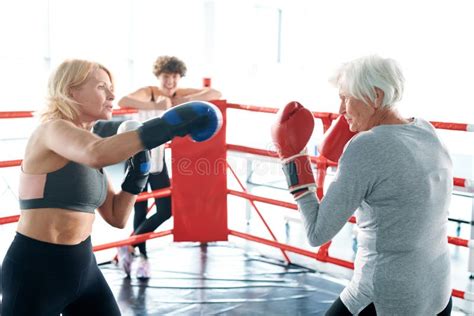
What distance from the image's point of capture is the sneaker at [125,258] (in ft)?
11.1

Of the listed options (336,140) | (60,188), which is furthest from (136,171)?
(336,140)

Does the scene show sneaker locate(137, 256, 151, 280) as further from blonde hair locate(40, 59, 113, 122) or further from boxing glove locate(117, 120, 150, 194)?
blonde hair locate(40, 59, 113, 122)

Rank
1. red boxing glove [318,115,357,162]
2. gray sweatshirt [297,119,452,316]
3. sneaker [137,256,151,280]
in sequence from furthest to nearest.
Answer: sneaker [137,256,151,280], red boxing glove [318,115,357,162], gray sweatshirt [297,119,452,316]

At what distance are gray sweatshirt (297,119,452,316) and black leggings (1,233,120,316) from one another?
0.62 meters

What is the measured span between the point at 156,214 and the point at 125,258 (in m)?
0.29

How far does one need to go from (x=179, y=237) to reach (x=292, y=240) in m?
0.98

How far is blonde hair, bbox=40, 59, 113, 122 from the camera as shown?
1583 millimetres

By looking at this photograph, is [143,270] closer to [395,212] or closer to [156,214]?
[156,214]

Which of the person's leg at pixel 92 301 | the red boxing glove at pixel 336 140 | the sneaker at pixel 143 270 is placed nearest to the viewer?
the person's leg at pixel 92 301

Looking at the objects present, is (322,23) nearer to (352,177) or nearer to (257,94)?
(257,94)

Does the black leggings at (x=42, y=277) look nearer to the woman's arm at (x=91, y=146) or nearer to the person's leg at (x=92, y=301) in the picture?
the person's leg at (x=92, y=301)

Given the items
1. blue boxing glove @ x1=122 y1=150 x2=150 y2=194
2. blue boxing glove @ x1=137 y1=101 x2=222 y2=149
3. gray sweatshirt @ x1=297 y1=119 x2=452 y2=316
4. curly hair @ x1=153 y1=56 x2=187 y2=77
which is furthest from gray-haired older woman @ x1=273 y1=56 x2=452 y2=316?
curly hair @ x1=153 y1=56 x2=187 y2=77

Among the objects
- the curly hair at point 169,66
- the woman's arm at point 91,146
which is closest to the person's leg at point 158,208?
the curly hair at point 169,66

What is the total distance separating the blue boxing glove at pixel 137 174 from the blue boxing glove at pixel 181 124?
0.77 feet
